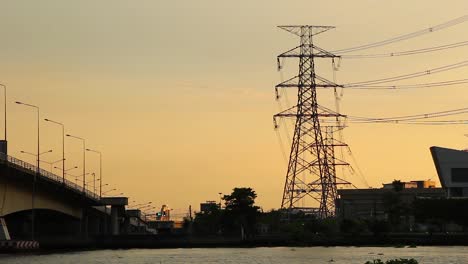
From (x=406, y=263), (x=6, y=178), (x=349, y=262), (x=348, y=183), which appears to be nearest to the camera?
(x=406, y=263)

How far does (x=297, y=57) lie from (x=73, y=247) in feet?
186

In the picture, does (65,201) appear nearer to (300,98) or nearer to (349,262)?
(300,98)

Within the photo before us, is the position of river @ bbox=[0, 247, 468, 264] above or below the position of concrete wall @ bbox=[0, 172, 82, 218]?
below

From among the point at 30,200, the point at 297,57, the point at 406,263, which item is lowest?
the point at 406,263

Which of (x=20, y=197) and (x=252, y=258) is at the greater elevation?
(x=20, y=197)

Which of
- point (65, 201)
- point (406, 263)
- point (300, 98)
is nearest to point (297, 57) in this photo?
point (300, 98)

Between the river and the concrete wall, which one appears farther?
the concrete wall

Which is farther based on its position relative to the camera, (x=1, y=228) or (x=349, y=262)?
(x=1, y=228)

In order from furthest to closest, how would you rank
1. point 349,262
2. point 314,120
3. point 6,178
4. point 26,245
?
1. point 314,120
2. point 26,245
3. point 6,178
4. point 349,262

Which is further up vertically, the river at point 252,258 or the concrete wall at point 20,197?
the concrete wall at point 20,197

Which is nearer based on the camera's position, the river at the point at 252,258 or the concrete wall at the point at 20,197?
the river at the point at 252,258

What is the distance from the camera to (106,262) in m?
137

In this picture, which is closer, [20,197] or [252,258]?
[252,258]

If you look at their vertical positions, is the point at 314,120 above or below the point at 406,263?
above
